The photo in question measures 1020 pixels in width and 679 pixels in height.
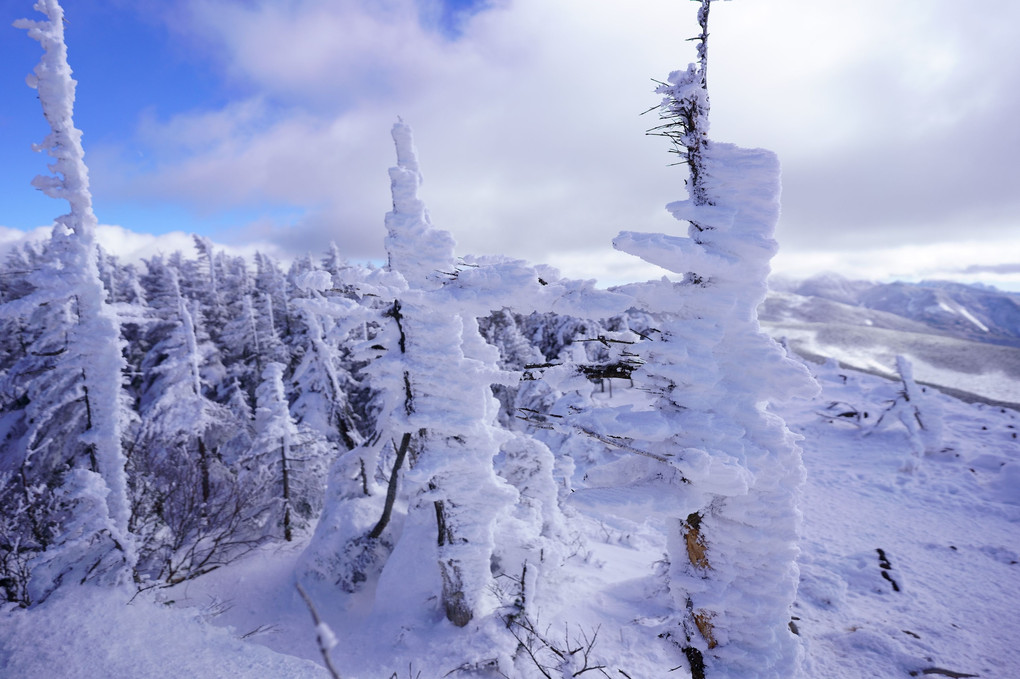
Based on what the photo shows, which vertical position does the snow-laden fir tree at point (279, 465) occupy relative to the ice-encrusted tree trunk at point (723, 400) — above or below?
below

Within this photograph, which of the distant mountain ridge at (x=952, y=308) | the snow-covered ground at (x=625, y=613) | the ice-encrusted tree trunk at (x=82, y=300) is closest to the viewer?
the snow-covered ground at (x=625, y=613)

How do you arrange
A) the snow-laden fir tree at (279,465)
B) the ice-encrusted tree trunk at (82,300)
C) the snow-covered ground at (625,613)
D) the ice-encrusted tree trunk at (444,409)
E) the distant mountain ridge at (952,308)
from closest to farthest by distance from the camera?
the snow-covered ground at (625,613) < the ice-encrusted tree trunk at (82,300) < the ice-encrusted tree trunk at (444,409) < the snow-laden fir tree at (279,465) < the distant mountain ridge at (952,308)

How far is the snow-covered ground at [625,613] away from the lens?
535 cm

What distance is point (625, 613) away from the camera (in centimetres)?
1057

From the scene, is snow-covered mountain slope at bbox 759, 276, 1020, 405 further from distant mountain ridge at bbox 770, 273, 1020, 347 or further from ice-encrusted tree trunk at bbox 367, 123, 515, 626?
ice-encrusted tree trunk at bbox 367, 123, 515, 626

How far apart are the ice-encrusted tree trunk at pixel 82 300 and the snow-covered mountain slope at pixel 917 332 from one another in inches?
2076

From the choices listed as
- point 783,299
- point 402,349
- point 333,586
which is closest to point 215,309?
point 333,586

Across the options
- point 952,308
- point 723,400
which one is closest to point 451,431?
point 723,400

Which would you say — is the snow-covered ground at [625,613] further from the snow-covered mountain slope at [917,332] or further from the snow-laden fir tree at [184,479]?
the snow-covered mountain slope at [917,332]

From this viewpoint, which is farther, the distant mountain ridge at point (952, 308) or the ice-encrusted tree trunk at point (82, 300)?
the distant mountain ridge at point (952, 308)

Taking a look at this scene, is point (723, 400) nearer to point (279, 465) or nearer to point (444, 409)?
point (444, 409)

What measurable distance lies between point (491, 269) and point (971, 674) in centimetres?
1190

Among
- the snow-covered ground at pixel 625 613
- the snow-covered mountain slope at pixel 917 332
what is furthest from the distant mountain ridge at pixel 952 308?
the snow-covered ground at pixel 625 613

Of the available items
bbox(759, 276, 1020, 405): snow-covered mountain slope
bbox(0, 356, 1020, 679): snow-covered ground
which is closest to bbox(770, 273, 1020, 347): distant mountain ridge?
bbox(759, 276, 1020, 405): snow-covered mountain slope
